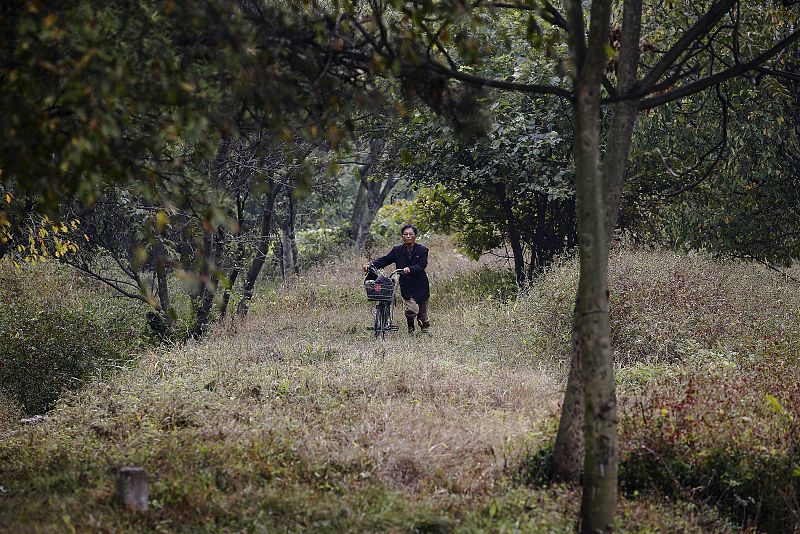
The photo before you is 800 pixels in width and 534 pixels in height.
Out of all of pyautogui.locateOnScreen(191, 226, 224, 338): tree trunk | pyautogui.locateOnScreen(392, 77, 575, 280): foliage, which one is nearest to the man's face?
pyautogui.locateOnScreen(392, 77, 575, 280): foliage

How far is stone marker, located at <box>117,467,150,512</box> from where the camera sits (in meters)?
5.59

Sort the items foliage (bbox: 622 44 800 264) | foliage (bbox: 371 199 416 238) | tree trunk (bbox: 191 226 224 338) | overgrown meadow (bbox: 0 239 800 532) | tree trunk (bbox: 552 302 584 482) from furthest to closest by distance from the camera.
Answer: foliage (bbox: 371 199 416 238) → tree trunk (bbox: 191 226 224 338) → foliage (bbox: 622 44 800 264) → tree trunk (bbox: 552 302 584 482) → overgrown meadow (bbox: 0 239 800 532)

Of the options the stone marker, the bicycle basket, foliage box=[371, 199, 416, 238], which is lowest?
the stone marker

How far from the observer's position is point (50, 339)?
475 inches

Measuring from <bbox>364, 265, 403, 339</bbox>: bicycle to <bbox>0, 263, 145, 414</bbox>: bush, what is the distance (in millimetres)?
3925

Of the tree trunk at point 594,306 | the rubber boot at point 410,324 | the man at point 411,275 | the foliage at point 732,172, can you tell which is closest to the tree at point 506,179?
the foliage at point 732,172

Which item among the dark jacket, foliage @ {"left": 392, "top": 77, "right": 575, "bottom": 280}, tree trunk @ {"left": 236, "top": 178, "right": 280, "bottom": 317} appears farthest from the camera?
foliage @ {"left": 392, "top": 77, "right": 575, "bottom": 280}

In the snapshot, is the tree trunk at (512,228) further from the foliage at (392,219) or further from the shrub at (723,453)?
the shrub at (723,453)

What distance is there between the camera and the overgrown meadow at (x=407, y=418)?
586cm

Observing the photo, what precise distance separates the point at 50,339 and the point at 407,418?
6.78 metres

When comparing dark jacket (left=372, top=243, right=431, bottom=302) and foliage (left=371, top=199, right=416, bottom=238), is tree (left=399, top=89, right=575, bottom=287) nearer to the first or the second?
dark jacket (left=372, top=243, right=431, bottom=302)

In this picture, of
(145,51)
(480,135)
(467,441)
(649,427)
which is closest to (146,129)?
(145,51)

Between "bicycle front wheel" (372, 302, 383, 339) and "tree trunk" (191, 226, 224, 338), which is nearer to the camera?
"bicycle front wheel" (372, 302, 383, 339)

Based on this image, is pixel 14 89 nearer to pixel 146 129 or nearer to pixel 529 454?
pixel 146 129
